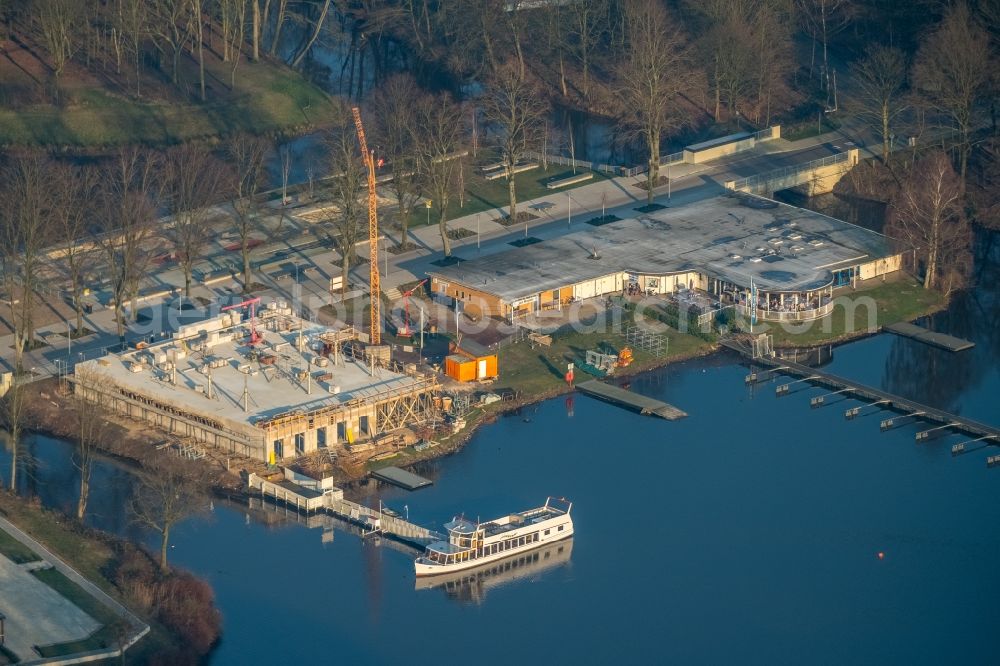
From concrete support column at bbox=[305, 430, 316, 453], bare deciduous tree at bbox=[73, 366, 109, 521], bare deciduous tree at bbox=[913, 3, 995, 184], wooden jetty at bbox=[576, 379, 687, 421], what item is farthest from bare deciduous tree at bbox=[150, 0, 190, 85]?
concrete support column at bbox=[305, 430, 316, 453]

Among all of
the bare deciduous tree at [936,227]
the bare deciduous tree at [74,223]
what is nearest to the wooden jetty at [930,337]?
the bare deciduous tree at [936,227]

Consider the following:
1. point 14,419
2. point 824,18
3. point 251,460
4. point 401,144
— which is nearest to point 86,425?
point 14,419


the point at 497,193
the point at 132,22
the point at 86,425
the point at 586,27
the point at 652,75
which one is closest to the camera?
the point at 86,425

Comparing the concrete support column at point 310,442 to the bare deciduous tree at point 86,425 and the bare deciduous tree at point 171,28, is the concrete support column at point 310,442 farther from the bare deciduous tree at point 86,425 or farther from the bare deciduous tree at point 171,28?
the bare deciduous tree at point 171,28

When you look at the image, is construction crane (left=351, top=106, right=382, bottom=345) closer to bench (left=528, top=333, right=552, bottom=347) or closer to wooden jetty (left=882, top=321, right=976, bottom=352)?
bench (left=528, top=333, right=552, bottom=347)

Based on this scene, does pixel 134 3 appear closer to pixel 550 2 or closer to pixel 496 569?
pixel 550 2

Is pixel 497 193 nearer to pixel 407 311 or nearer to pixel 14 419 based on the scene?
pixel 407 311
